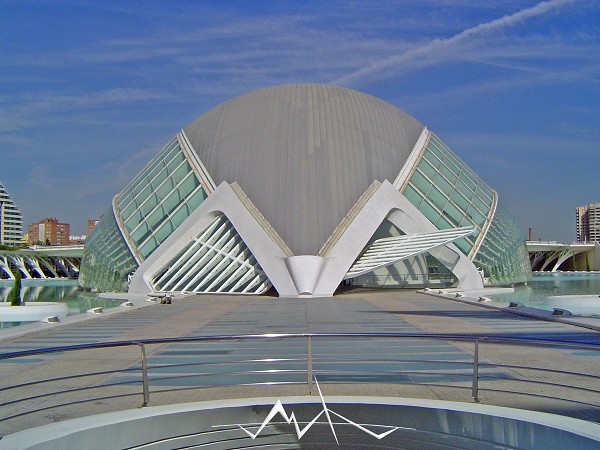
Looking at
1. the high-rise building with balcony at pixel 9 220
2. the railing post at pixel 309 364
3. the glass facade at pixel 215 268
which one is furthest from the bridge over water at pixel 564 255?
the high-rise building with balcony at pixel 9 220

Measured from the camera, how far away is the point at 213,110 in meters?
39.5

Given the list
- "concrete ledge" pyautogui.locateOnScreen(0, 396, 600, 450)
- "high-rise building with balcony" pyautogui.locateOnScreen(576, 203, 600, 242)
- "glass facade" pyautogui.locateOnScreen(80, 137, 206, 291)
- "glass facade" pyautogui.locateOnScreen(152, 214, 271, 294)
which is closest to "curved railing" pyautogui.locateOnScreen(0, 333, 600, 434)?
"concrete ledge" pyautogui.locateOnScreen(0, 396, 600, 450)

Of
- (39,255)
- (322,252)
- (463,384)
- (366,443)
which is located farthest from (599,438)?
(39,255)

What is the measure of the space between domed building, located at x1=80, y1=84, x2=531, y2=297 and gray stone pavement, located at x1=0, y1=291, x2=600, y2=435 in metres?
11.2

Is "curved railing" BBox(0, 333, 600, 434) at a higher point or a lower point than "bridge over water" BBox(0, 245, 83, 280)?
lower

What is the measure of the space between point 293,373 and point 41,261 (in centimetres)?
7181

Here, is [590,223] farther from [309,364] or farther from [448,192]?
[309,364]

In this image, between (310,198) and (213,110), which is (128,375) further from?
(213,110)

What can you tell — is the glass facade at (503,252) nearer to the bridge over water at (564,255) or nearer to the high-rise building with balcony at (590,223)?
the bridge over water at (564,255)

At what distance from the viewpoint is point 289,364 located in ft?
29.7

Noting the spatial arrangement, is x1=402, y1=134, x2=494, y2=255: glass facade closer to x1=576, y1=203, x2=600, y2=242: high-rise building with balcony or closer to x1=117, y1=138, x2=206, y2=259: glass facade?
x1=117, y1=138, x2=206, y2=259: glass facade

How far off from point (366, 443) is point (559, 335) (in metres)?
7.87

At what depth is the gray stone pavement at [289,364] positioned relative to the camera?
682cm

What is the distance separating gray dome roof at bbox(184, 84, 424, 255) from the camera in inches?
1238
